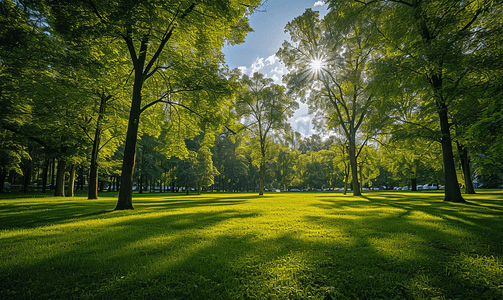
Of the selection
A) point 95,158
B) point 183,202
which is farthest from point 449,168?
point 95,158

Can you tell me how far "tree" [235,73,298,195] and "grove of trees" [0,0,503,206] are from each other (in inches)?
5.9

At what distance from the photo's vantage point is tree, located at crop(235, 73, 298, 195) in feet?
92.3

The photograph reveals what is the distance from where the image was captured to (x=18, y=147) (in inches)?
875

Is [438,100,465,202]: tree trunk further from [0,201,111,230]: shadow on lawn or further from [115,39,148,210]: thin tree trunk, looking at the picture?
[0,201,111,230]: shadow on lawn

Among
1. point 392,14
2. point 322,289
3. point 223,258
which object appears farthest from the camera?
point 392,14

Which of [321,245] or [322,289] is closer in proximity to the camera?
[322,289]

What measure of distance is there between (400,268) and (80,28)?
11.5 metres

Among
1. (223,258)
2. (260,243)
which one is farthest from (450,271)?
(223,258)

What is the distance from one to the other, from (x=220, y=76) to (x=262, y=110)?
626 inches

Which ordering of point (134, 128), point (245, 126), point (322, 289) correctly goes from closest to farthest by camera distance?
point (322, 289) → point (134, 128) → point (245, 126)

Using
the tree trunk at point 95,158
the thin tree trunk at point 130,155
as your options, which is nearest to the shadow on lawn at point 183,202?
the thin tree trunk at point 130,155

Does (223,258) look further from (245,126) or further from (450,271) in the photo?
(245,126)

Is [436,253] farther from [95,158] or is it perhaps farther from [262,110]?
[262,110]

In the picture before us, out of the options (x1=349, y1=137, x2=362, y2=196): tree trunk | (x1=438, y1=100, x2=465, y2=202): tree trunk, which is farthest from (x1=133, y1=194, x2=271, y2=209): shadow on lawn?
(x1=438, y1=100, x2=465, y2=202): tree trunk
